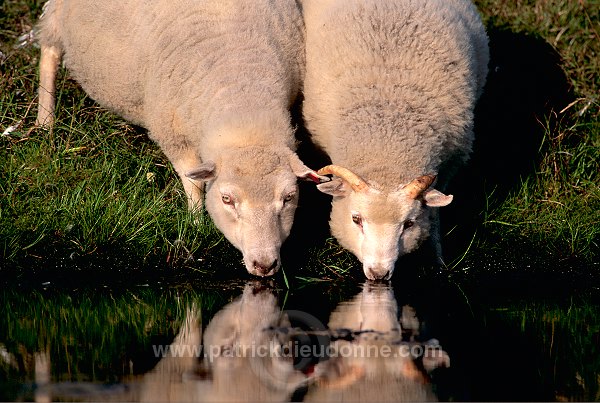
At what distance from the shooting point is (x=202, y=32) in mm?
7266

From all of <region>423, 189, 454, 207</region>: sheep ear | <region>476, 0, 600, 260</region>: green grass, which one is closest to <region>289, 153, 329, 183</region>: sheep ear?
<region>423, 189, 454, 207</region>: sheep ear

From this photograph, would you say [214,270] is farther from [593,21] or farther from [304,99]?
[593,21]

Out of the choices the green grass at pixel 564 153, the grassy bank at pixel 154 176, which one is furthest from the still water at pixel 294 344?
the green grass at pixel 564 153

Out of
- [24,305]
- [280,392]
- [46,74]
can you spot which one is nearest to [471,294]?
[280,392]

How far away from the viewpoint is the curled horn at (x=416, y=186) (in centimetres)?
653

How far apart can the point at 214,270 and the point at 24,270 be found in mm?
1196

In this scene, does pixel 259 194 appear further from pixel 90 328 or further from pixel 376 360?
pixel 376 360

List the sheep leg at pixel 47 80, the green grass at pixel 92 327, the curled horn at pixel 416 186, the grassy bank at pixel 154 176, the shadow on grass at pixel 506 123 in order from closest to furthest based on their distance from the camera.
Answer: the green grass at pixel 92 327, the curled horn at pixel 416 186, the grassy bank at pixel 154 176, the shadow on grass at pixel 506 123, the sheep leg at pixel 47 80

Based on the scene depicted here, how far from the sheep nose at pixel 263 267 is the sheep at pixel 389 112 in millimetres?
576

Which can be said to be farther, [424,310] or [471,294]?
[471,294]

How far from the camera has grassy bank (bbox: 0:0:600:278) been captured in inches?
277

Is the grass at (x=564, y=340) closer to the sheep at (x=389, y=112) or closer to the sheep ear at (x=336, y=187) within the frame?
the sheep at (x=389, y=112)

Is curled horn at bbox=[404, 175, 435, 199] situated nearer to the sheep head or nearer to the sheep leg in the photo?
the sheep head

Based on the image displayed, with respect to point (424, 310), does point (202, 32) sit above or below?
above
